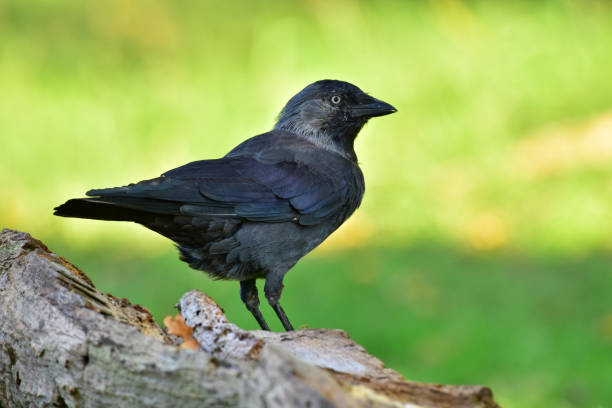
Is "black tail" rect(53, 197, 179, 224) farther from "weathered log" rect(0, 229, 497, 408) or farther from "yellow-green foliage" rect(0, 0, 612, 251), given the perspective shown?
"yellow-green foliage" rect(0, 0, 612, 251)

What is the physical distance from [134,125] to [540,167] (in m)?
4.38

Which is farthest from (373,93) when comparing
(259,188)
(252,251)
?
(252,251)

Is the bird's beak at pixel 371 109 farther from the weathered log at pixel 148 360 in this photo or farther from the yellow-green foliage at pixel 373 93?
the yellow-green foliage at pixel 373 93

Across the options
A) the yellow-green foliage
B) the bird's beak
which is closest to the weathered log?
the bird's beak

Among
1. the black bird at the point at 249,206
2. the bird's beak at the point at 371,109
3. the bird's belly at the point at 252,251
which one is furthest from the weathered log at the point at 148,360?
the bird's beak at the point at 371,109

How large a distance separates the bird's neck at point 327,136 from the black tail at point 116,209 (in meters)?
1.10

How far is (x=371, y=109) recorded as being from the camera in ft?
15.7

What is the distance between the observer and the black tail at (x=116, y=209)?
3756 millimetres

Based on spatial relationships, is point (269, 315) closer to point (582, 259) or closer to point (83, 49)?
point (582, 259)

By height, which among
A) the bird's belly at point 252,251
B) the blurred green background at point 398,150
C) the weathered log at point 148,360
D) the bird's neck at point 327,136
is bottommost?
the weathered log at point 148,360

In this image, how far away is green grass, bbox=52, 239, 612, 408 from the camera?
5957 mm

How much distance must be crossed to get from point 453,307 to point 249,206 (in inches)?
126

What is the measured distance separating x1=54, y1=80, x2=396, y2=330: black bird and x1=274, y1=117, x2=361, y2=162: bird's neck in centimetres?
10

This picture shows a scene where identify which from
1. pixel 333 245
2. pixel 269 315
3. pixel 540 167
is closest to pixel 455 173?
pixel 540 167
